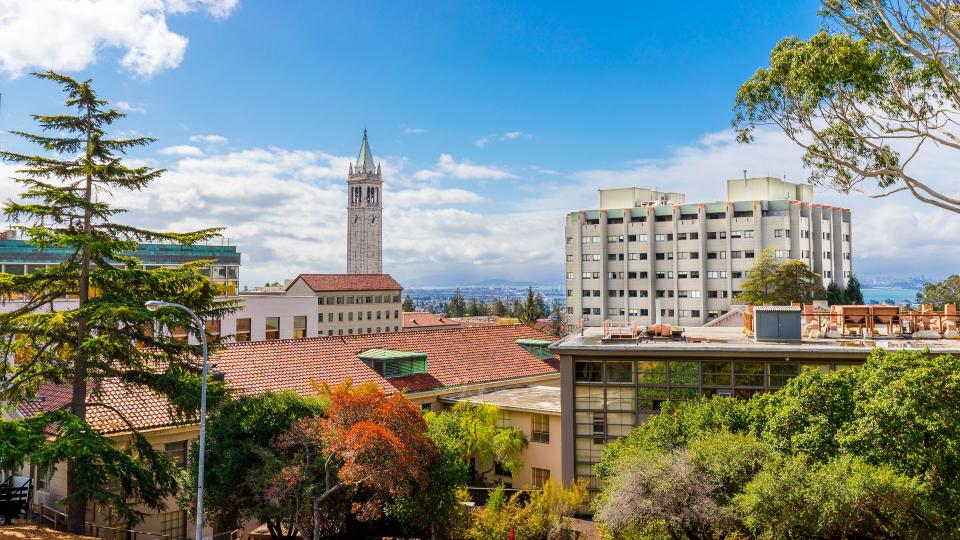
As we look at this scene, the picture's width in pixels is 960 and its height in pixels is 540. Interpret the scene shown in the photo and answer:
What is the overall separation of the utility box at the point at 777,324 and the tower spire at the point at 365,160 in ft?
568

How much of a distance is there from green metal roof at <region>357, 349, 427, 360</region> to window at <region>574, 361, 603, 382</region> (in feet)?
37.6

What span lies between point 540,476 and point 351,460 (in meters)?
12.8

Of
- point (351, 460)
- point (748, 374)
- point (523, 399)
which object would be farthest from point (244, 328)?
point (748, 374)

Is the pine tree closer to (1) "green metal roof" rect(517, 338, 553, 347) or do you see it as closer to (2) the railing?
(2) the railing

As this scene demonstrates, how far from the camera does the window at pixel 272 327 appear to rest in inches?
1790

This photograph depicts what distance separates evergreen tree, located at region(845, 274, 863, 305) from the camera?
96.8 metres

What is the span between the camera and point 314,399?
23703 millimetres

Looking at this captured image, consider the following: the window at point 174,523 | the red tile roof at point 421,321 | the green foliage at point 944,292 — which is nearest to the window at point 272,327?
the window at point 174,523

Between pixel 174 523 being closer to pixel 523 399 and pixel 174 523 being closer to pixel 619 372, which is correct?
pixel 523 399

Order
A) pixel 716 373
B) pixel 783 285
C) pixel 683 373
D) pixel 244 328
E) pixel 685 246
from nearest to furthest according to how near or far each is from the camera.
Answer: pixel 716 373 < pixel 683 373 < pixel 244 328 < pixel 783 285 < pixel 685 246

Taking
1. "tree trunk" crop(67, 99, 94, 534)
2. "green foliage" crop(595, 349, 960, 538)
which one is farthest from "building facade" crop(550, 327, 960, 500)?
"tree trunk" crop(67, 99, 94, 534)

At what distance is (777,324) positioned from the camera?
25328 millimetres

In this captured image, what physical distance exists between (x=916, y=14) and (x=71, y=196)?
26.4 m

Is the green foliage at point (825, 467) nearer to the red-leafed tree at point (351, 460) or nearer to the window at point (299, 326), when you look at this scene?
Result: the red-leafed tree at point (351, 460)
